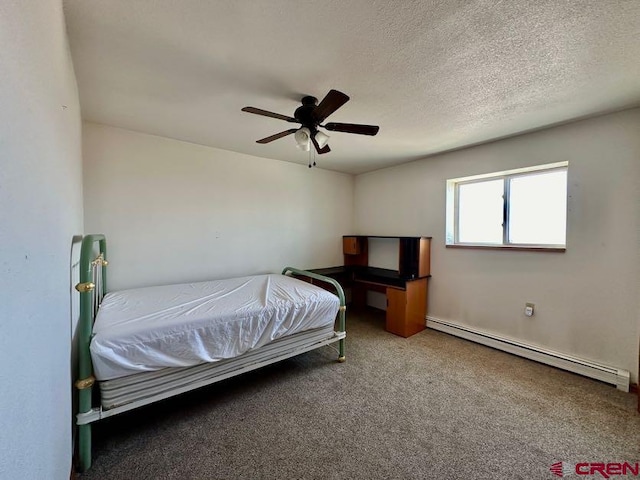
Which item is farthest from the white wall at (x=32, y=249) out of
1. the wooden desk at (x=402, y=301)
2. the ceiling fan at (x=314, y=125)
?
the wooden desk at (x=402, y=301)

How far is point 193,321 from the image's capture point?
6.02 ft

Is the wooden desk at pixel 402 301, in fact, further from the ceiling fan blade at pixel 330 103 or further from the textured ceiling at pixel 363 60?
the ceiling fan blade at pixel 330 103

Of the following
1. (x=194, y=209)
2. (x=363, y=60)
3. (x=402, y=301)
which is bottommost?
(x=402, y=301)

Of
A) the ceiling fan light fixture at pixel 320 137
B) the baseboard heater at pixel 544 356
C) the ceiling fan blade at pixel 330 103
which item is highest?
the ceiling fan blade at pixel 330 103

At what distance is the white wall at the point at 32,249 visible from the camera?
580 mm

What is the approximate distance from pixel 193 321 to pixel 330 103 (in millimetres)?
1760

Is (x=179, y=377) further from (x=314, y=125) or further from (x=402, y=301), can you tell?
(x=402, y=301)

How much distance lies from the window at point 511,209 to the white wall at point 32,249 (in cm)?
367

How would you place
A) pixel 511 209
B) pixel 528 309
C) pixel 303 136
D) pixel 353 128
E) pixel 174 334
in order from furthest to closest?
pixel 511 209 → pixel 528 309 → pixel 303 136 → pixel 353 128 → pixel 174 334

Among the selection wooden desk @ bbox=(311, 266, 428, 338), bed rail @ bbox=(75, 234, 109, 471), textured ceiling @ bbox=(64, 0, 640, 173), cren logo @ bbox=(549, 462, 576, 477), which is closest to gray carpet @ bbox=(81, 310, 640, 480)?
cren logo @ bbox=(549, 462, 576, 477)

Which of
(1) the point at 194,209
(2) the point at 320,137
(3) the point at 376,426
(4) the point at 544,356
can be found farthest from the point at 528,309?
(1) the point at 194,209

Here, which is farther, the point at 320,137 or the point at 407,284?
the point at 407,284

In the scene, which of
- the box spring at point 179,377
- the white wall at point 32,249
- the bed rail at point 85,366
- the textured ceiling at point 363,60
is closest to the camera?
the white wall at point 32,249

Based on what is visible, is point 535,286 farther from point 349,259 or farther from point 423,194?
point 349,259
